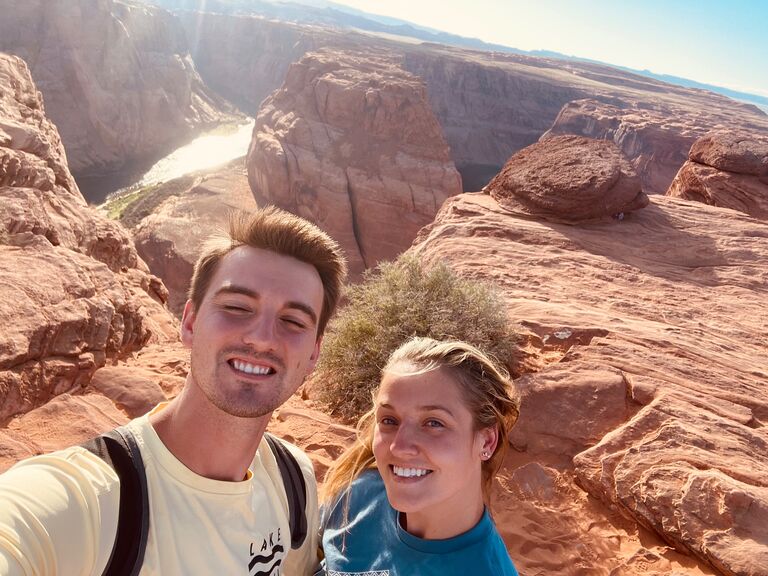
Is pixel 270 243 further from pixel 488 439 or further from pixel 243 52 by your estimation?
pixel 243 52

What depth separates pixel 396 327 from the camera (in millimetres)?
6586

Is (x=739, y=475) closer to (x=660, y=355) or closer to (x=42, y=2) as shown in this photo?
(x=660, y=355)

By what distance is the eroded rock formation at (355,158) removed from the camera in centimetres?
2962

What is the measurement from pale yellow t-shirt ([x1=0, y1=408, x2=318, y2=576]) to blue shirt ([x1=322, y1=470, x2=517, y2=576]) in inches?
8.8

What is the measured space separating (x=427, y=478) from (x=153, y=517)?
1.00 metres

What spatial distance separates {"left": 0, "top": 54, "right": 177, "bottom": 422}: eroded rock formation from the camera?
15.5 ft

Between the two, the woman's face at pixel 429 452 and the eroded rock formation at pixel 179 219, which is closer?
the woman's face at pixel 429 452

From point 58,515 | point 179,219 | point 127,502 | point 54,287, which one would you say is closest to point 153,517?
point 127,502

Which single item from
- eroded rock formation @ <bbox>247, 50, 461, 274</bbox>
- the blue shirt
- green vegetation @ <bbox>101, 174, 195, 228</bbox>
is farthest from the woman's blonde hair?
green vegetation @ <bbox>101, 174, 195, 228</bbox>

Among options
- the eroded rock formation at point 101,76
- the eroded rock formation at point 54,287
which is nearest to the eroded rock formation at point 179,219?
the eroded rock formation at point 54,287

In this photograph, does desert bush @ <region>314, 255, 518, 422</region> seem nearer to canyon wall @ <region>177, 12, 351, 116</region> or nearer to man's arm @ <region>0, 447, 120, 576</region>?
man's arm @ <region>0, 447, 120, 576</region>

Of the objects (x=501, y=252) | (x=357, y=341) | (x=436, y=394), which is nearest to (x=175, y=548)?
(x=436, y=394)

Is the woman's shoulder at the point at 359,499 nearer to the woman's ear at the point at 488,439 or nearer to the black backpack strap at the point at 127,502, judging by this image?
the woman's ear at the point at 488,439

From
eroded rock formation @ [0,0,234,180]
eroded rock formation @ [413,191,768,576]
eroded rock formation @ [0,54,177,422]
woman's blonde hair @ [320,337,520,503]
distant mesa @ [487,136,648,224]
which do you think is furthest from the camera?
eroded rock formation @ [0,0,234,180]
